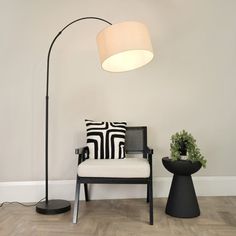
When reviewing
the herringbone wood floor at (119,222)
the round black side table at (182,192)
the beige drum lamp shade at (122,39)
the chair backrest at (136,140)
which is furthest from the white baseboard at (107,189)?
the beige drum lamp shade at (122,39)

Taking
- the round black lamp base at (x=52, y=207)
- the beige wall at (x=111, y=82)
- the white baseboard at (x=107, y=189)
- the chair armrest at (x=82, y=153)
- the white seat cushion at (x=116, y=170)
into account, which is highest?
the beige wall at (x=111, y=82)

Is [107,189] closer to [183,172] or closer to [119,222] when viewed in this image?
[119,222]

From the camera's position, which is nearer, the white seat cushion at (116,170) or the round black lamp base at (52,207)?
the white seat cushion at (116,170)

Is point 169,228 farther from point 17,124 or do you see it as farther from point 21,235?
point 17,124

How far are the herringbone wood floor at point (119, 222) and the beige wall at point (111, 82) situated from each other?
49cm

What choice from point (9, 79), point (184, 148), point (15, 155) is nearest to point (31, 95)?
point (9, 79)

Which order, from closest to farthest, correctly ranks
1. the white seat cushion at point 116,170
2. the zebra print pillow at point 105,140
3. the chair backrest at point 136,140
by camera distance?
1. the white seat cushion at point 116,170
2. the zebra print pillow at point 105,140
3. the chair backrest at point 136,140

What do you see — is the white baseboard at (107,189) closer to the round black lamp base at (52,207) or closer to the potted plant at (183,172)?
the round black lamp base at (52,207)

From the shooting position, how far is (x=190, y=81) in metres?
3.17

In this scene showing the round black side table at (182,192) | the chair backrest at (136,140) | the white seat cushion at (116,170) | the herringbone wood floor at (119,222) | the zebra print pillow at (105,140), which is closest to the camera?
the herringbone wood floor at (119,222)

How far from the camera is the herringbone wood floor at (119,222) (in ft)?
7.16

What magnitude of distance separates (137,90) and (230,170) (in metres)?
1.30

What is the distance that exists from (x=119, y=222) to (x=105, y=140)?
769 millimetres

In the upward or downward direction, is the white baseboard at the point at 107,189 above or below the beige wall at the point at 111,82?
below
